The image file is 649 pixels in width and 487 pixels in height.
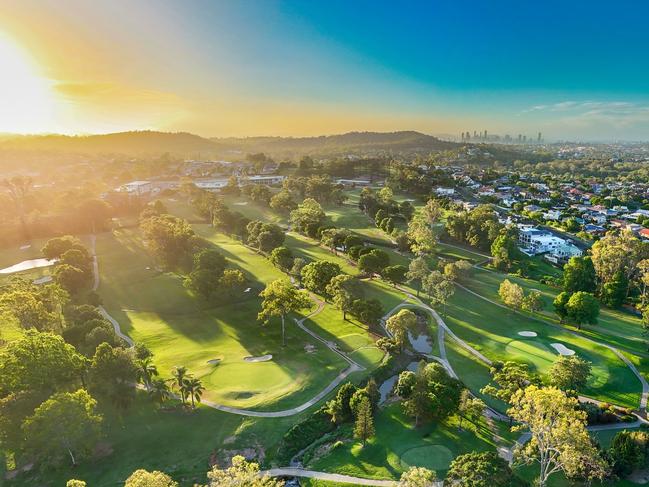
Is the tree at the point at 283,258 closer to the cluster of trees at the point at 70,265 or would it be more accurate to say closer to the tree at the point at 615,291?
the cluster of trees at the point at 70,265

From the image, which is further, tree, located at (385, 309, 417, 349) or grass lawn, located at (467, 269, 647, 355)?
grass lawn, located at (467, 269, 647, 355)

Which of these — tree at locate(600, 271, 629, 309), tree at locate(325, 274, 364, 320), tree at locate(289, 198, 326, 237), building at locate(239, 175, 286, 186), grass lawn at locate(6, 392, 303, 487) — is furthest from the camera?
building at locate(239, 175, 286, 186)

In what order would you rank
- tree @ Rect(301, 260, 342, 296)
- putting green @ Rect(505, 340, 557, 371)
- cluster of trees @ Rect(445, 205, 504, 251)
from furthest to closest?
cluster of trees @ Rect(445, 205, 504, 251) < tree @ Rect(301, 260, 342, 296) < putting green @ Rect(505, 340, 557, 371)

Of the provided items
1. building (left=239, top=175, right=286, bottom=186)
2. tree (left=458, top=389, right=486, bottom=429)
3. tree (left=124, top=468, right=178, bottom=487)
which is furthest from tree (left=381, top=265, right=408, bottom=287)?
building (left=239, top=175, right=286, bottom=186)

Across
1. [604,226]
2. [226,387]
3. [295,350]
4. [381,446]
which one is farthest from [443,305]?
[604,226]

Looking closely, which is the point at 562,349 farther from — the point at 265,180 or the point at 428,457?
the point at 265,180

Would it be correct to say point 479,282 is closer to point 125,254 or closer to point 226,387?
point 226,387

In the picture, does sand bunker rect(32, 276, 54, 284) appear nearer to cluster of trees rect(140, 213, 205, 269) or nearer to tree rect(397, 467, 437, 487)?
cluster of trees rect(140, 213, 205, 269)
